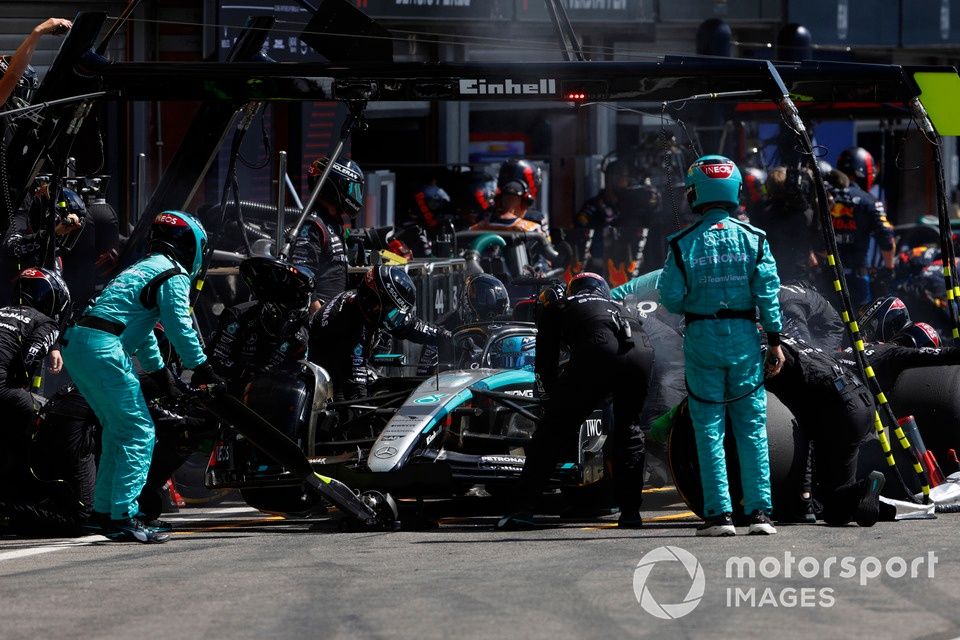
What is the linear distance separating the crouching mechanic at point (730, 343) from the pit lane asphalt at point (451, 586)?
0.40m

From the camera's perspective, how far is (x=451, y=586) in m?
7.50

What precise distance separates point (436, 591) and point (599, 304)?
2.92 metres

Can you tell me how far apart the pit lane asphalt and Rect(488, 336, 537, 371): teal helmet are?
1788mm

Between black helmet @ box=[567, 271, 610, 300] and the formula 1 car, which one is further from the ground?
black helmet @ box=[567, 271, 610, 300]

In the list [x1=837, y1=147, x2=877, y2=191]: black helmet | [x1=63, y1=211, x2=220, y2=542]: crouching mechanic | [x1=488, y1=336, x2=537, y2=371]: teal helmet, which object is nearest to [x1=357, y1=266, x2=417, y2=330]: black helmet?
[x1=488, y1=336, x2=537, y2=371]: teal helmet

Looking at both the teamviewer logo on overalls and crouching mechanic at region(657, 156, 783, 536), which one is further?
crouching mechanic at region(657, 156, 783, 536)

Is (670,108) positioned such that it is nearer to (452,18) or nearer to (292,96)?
(292,96)

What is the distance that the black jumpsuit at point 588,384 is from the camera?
31.9 feet

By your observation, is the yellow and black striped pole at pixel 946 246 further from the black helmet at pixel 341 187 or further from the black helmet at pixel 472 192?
the black helmet at pixel 472 192

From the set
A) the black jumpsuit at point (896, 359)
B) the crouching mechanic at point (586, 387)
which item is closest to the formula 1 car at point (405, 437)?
the crouching mechanic at point (586, 387)

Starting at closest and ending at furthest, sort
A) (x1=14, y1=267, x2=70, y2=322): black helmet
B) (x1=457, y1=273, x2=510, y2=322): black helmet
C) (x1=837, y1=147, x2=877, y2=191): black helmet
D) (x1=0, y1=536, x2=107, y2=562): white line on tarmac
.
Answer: (x1=0, y1=536, x2=107, y2=562): white line on tarmac → (x1=14, y1=267, x2=70, y2=322): black helmet → (x1=457, y1=273, x2=510, y2=322): black helmet → (x1=837, y1=147, x2=877, y2=191): black helmet

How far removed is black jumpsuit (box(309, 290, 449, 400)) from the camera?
36.8 feet

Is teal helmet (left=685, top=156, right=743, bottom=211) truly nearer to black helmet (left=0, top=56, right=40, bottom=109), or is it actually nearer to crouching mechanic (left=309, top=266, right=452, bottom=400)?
crouching mechanic (left=309, top=266, right=452, bottom=400)

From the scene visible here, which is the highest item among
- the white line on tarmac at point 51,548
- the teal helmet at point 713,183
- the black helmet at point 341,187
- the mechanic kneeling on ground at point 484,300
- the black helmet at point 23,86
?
the black helmet at point 23,86
